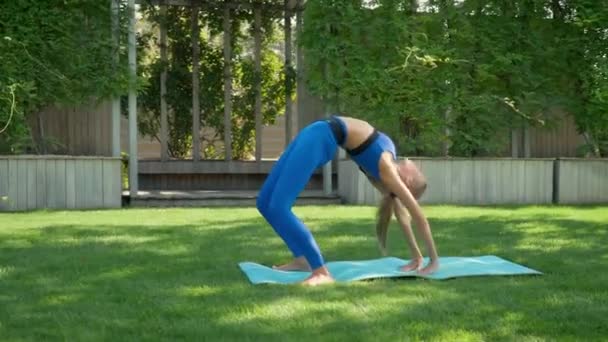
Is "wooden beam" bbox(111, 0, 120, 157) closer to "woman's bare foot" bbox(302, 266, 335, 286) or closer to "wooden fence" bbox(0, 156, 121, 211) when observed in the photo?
"wooden fence" bbox(0, 156, 121, 211)

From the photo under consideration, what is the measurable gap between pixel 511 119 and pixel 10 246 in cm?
774

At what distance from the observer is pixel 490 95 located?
37.6 feet

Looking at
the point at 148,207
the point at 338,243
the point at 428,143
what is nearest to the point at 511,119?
the point at 428,143

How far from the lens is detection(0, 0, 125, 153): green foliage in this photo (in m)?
10.1

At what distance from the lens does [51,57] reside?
10.4 m

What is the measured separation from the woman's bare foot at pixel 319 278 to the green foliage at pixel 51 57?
6.66 metres

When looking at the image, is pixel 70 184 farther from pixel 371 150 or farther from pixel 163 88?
pixel 371 150

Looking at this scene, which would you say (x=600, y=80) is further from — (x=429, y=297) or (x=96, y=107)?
(x=429, y=297)

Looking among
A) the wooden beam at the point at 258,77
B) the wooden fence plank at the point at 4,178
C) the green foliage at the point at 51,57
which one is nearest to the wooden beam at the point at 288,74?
the wooden beam at the point at 258,77

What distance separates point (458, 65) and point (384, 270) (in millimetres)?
7199

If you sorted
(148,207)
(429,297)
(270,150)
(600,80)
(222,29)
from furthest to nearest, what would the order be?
(270,150) < (222,29) < (600,80) < (148,207) < (429,297)

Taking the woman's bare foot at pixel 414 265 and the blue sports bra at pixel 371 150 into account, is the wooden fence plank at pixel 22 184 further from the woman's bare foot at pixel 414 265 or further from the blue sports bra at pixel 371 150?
the woman's bare foot at pixel 414 265

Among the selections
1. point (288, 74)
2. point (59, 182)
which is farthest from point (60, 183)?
point (288, 74)

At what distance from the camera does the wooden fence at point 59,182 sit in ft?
32.8
